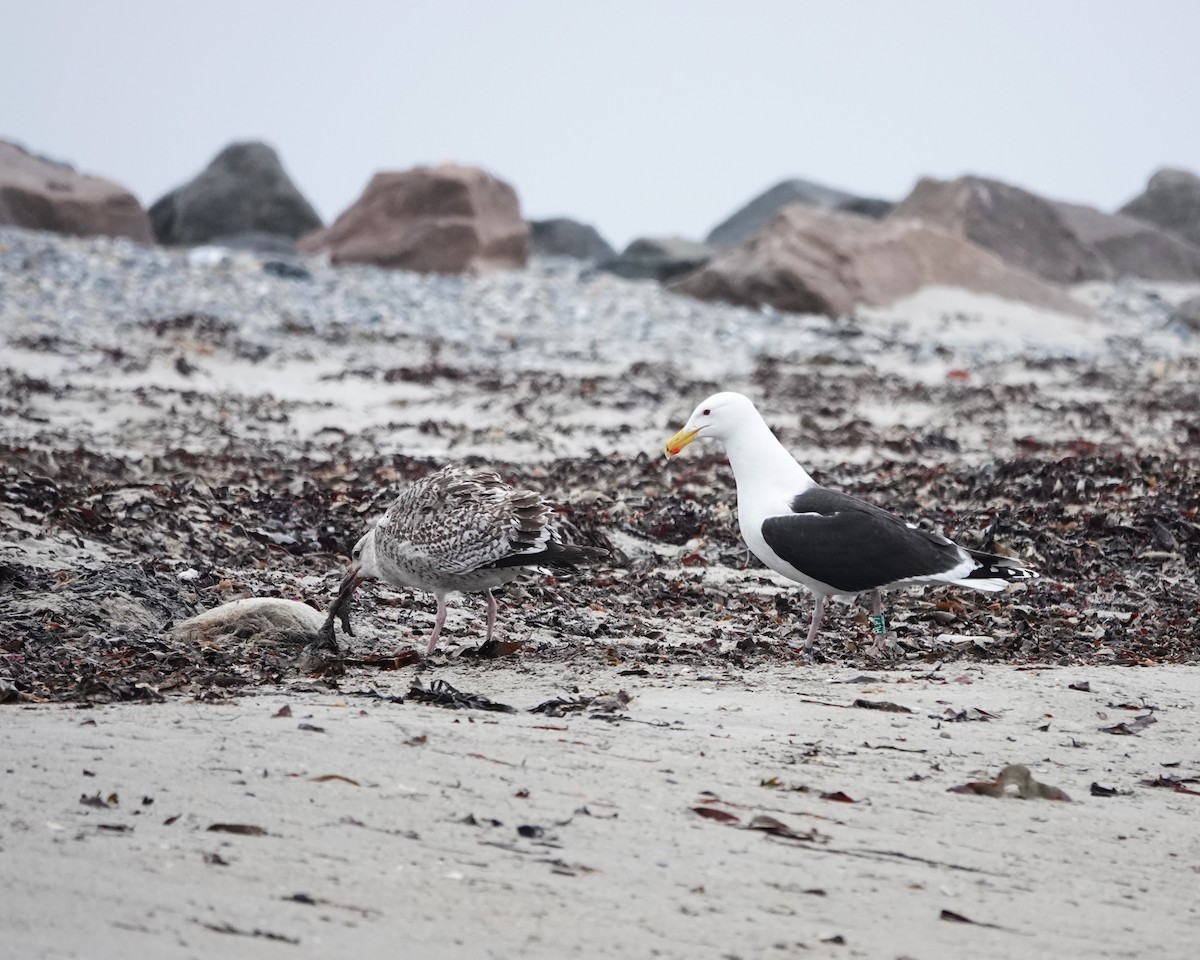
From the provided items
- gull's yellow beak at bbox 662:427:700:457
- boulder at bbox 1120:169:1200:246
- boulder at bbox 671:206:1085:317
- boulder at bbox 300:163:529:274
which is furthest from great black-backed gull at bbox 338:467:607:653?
boulder at bbox 1120:169:1200:246

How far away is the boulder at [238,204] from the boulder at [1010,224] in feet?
48.8

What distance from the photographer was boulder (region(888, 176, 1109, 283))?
3117 cm

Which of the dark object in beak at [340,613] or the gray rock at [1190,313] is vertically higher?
the gray rock at [1190,313]

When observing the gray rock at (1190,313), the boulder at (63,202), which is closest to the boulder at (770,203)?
the gray rock at (1190,313)

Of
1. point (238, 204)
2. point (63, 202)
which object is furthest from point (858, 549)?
point (238, 204)

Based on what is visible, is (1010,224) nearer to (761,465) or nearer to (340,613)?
(761,465)

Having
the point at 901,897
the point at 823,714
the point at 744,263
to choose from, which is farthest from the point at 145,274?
the point at 901,897

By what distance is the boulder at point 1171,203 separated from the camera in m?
40.5

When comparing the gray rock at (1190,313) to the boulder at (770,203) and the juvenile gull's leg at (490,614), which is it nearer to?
the boulder at (770,203)

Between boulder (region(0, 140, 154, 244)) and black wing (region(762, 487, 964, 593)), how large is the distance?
935 inches

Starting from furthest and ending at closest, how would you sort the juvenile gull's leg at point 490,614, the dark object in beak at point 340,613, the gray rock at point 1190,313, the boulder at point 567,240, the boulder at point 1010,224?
the boulder at point 567,240, the boulder at point 1010,224, the gray rock at point 1190,313, the juvenile gull's leg at point 490,614, the dark object in beak at point 340,613

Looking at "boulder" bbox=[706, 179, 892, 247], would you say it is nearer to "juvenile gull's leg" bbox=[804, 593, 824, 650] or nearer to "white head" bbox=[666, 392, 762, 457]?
"white head" bbox=[666, 392, 762, 457]

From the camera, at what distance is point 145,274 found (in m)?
22.3

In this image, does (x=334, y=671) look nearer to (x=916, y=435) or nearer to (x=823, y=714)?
(x=823, y=714)
